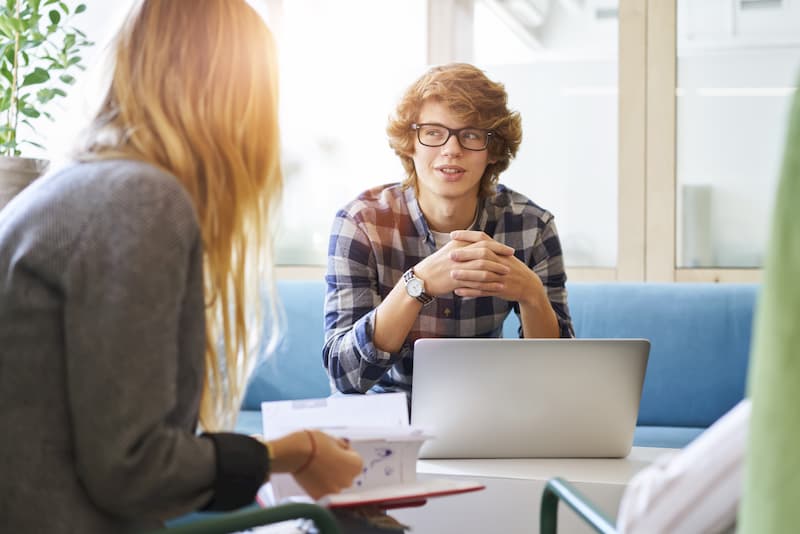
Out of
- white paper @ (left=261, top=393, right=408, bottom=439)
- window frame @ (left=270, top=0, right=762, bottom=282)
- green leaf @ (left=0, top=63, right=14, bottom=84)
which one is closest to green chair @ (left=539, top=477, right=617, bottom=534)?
white paper @ (left=261, top=393, right=408, bottom=439)

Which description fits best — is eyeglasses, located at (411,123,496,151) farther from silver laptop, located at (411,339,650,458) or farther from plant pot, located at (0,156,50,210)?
plant pot, located at (0,156,50,210)

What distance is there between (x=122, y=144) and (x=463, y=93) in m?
1.17

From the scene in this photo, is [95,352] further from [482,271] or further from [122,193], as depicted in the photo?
[482,271]

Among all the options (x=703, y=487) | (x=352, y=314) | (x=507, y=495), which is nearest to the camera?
(x=703, y=487)

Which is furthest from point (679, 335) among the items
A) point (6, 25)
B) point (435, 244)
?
point (6, 25)

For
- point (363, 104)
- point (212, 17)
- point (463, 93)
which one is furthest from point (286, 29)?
point (212, 17)

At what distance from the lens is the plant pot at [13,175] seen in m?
2.50

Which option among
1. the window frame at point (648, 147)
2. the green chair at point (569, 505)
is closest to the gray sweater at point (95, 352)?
the green chair at point (569, 505)

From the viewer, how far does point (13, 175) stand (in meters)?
2.52

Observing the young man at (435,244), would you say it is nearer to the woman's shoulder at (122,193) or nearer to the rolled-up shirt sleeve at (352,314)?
the rolled-up shirt sleeve at (352,314)

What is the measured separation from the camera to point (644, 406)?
285 cm

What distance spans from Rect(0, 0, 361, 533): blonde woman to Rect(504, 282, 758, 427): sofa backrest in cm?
198

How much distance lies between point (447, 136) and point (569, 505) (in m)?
1.13

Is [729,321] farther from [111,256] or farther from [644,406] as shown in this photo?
[111,256]
